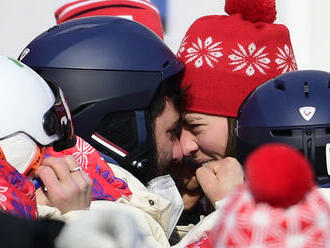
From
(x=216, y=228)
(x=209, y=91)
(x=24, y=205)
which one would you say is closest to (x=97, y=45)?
(x=209, y=91)

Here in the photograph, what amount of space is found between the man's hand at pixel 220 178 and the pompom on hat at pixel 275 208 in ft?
4.40

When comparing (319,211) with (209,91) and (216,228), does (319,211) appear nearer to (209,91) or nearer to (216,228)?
(216,228)

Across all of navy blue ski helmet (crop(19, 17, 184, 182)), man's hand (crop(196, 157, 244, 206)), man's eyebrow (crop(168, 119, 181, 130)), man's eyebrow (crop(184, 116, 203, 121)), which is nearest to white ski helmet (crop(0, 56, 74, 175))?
navy blue ski helmet (crop(19, 17, 184, 182))

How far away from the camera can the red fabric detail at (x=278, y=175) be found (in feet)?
3.62

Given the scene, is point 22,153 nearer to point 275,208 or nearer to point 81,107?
point 81,107

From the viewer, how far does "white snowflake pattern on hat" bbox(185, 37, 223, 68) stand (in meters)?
3.16

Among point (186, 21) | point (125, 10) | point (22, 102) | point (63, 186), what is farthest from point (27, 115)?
point (186, 21)

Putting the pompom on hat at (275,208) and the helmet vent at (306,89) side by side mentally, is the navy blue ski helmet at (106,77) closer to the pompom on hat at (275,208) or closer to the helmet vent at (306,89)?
the helmet vent at (306,89)

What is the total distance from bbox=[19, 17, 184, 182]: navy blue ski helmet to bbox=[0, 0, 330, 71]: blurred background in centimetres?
143

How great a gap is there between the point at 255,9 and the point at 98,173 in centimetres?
106

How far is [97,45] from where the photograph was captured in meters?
2.86

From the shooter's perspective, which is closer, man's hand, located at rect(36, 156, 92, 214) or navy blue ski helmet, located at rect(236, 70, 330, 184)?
man's hand, located at rect(36, 156, 92, 214)

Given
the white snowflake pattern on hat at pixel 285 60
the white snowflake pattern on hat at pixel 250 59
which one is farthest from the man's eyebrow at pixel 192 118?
the white snowflake pattern on hat at pixel 285 60

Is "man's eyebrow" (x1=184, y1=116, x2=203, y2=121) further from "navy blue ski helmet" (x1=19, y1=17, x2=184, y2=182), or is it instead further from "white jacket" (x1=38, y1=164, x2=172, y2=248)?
"white jacket" (x1=38, y1=164, x2=172, y2=248)
